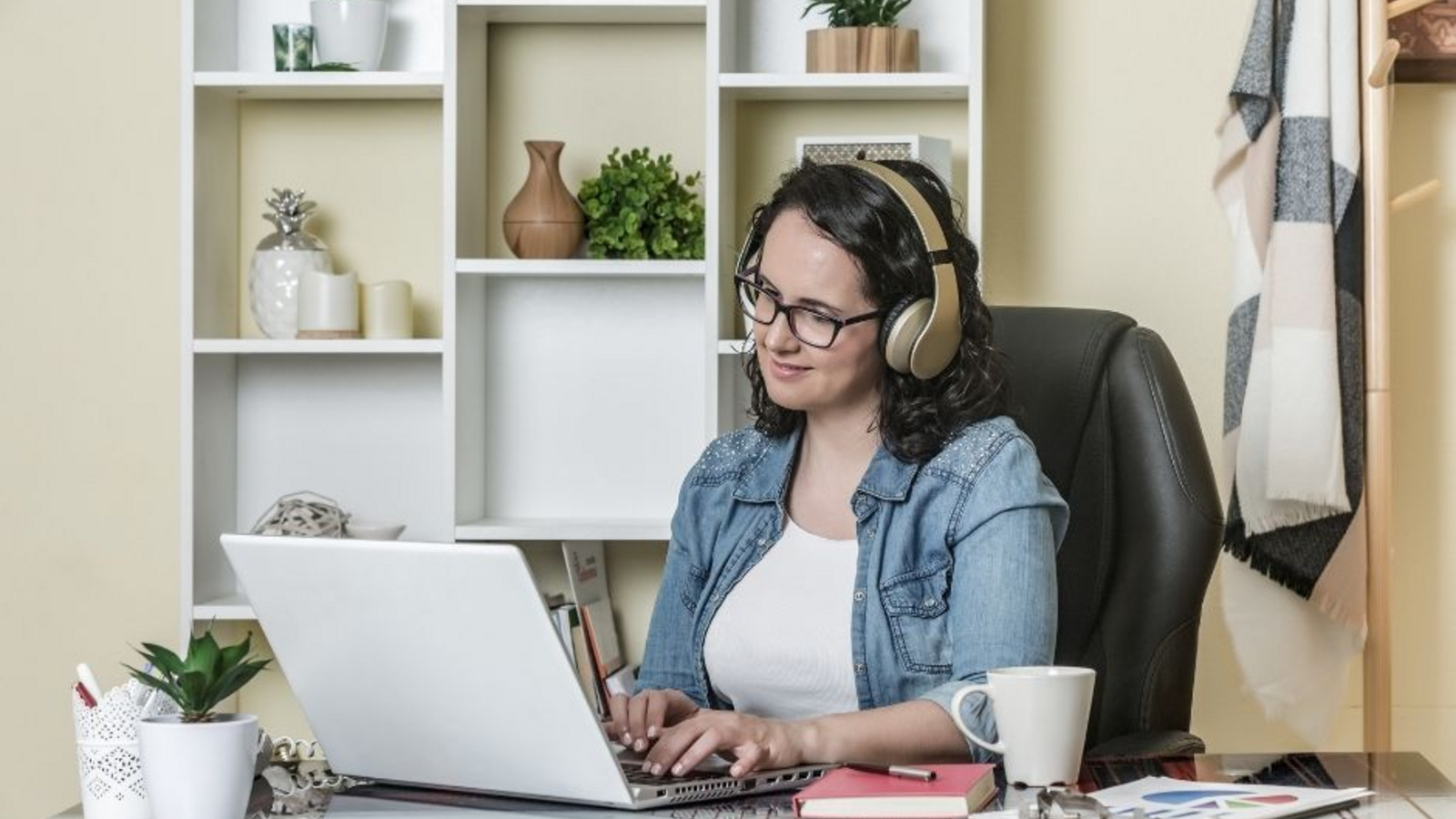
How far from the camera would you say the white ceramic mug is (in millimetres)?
1197

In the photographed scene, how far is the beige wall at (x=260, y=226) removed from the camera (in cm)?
260

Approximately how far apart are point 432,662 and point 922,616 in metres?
0.61

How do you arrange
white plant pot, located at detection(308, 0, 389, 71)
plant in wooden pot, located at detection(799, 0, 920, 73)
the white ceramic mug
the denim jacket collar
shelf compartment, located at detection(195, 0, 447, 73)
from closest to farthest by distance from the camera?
1. the white ceramic mug
2. the denim jacket collar
3. plant in wooden pot, located at detection(799, 0, 920, 73)
4. white plant pot, located at detection(308, 0, 389, 71)
5. shelf compartment, located at detection(195, 0, 447, 73)

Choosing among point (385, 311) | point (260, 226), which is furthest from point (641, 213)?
point (260, 226)

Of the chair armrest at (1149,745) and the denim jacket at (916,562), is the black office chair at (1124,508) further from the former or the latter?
the denim jacket at (916,562)

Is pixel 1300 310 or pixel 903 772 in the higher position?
pixel 1300 310

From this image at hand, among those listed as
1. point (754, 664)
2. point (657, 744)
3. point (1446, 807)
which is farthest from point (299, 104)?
point (1446, 807)

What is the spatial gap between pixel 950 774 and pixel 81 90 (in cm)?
208

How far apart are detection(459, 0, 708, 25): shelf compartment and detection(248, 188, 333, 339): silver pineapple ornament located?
408mm

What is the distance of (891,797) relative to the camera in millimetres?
1099

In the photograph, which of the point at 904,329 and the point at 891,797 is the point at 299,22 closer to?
the point at 904,329

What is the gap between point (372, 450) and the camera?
2.71 meters

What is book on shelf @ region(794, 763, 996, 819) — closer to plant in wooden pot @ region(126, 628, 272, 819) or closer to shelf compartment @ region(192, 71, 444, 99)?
plant in wooden pot @ region(126, 628, 272, 819)

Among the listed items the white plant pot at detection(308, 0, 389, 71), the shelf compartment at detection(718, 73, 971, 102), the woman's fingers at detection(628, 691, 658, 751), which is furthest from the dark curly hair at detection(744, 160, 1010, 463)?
the white plant pot at detection(308, 0, 389, 71)
